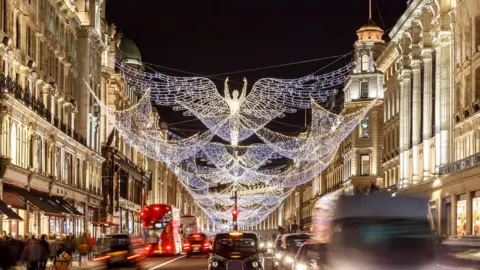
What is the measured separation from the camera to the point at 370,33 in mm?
100562

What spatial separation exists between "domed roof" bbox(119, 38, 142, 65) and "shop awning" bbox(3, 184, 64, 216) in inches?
2126

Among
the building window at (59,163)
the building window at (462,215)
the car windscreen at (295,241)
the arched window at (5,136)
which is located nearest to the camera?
the car windscreen at (295,241)

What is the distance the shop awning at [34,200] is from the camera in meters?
49.3

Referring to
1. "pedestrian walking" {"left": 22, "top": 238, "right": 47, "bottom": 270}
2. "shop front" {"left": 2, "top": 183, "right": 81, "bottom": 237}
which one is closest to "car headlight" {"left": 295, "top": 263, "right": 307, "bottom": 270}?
"pedestrian walking" {"left": 22, "top": 238, "right": 47, "bottom": 270}

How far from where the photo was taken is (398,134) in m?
78.9

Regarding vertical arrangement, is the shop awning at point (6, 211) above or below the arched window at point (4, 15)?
below

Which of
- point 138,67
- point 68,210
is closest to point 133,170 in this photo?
point 138,67

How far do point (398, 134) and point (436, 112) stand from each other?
1687 cm

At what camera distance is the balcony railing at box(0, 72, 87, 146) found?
46.7 m

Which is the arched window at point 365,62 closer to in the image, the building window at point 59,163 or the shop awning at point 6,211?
the building window at point 59,163

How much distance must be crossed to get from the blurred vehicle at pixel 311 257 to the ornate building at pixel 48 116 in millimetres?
17643

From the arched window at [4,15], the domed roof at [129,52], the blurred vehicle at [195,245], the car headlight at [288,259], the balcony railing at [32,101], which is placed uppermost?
the domed roof at [129,52]

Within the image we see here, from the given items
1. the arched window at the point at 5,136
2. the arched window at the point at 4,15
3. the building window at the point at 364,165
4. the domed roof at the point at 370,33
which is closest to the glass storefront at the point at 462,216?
the arched window at the point at 5,136

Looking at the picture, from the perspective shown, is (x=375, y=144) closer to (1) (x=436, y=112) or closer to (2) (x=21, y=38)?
(1) (x=436, y=112)
